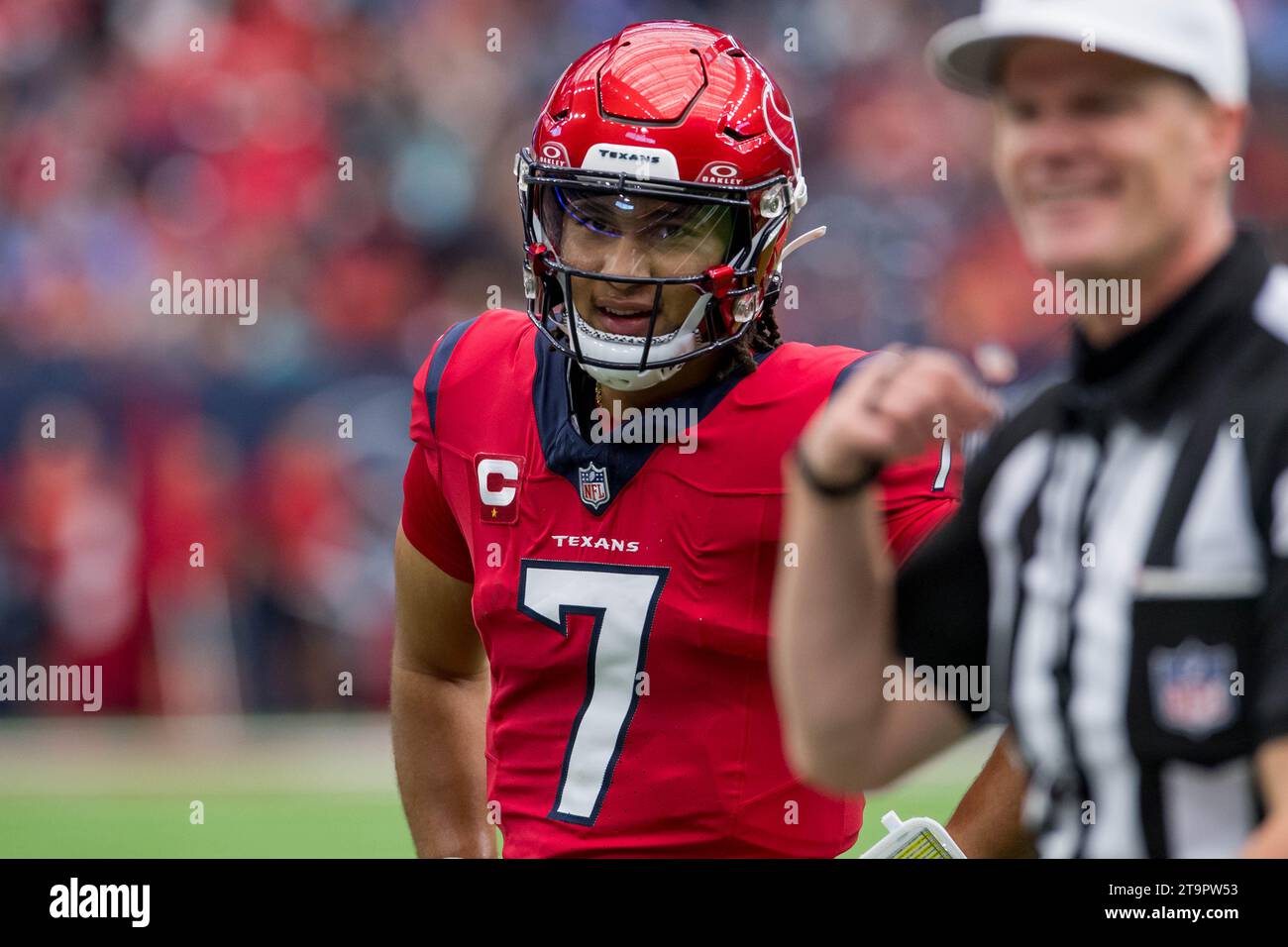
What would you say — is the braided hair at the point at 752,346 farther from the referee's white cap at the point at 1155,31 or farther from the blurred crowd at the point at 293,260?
the blurred crowd at the point at 293,260

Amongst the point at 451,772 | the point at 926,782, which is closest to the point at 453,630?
the point at 451,772

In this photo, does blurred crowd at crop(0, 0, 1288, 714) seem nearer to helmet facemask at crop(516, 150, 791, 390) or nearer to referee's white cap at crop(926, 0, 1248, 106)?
helmet facemask at crop(516, 150, 791, 390)

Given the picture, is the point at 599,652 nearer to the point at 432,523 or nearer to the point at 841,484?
the point at 432,523

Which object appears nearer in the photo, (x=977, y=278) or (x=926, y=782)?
(x=926, y=782)

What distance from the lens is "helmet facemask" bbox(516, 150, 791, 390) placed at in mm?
2318

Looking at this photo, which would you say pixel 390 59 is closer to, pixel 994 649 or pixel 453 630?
pixel 453 630

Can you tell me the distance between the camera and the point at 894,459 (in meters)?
1.45

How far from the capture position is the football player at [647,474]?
227cm

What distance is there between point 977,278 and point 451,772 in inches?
190

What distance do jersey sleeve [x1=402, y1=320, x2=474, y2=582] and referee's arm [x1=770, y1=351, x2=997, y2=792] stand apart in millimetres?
1091

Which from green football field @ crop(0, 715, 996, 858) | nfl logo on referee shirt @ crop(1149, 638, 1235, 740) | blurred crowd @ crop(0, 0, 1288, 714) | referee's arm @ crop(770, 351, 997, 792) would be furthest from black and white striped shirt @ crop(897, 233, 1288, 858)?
blurred crowd @ crop(0, 0, 1288, 714)

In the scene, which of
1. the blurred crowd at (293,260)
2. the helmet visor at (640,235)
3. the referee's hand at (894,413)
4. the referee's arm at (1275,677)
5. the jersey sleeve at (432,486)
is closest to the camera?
the referee's arm at (1275,677)

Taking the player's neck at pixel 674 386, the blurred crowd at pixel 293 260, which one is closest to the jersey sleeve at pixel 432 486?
the player's neck at pixel 674 386

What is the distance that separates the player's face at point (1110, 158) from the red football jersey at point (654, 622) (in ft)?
3.00
